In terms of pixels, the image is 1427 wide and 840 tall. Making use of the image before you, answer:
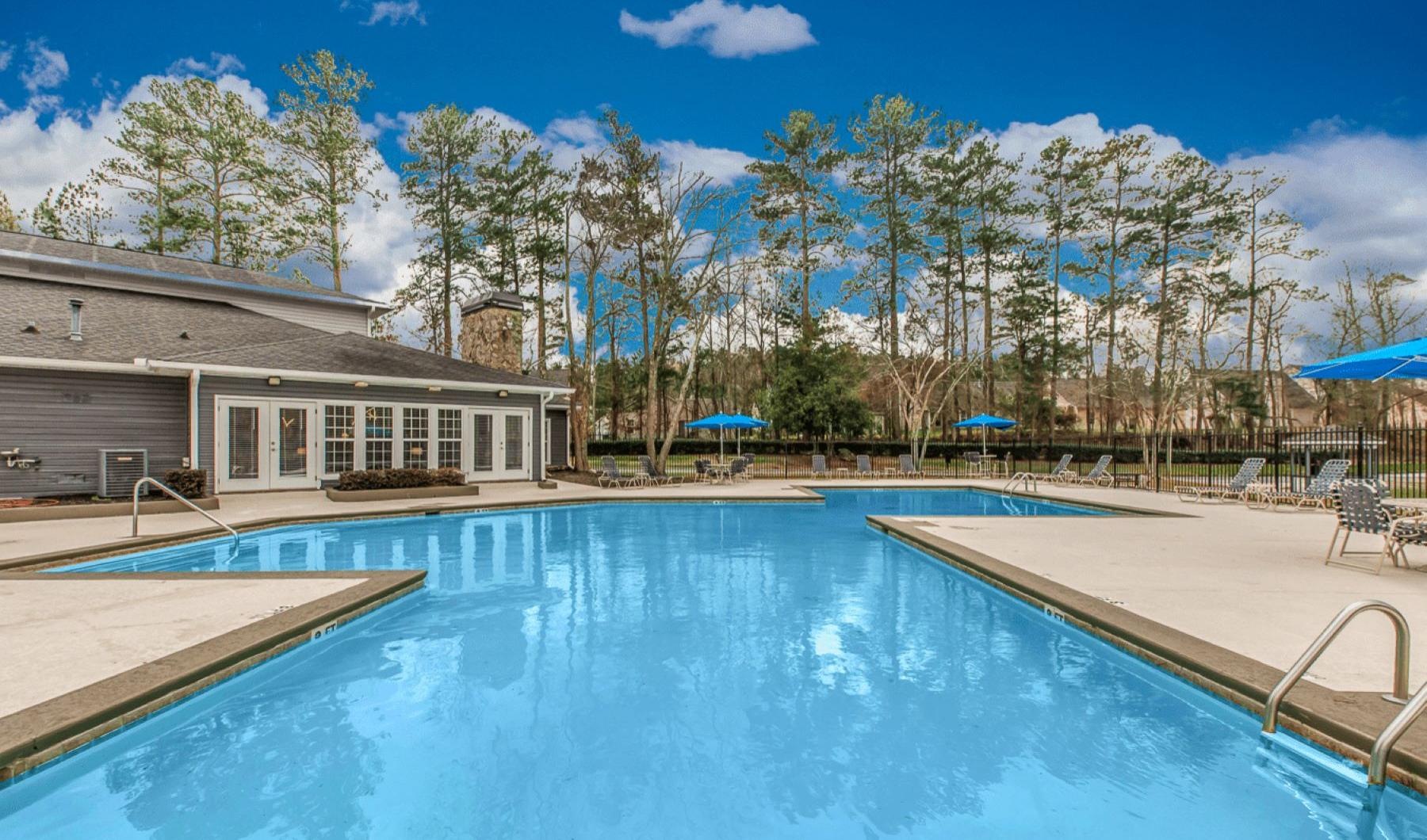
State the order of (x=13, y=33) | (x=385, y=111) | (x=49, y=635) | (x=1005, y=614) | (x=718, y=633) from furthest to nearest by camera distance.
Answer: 1. (x=385, y=111)
2. (x=13, y=33)
3. (x=1005, y=614)
4. (x=718, y=633)
5. (x=49, y=635)

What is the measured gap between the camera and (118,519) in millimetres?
10078

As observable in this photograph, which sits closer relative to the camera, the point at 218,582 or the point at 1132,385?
the point at 218,582

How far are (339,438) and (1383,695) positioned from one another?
52.8 feet

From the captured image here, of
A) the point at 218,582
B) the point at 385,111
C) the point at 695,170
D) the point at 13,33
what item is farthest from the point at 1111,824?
the point at 385,111

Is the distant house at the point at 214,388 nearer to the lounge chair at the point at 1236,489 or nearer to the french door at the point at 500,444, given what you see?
the french door at the point at 500,444

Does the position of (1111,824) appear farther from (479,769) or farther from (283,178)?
(283,178)

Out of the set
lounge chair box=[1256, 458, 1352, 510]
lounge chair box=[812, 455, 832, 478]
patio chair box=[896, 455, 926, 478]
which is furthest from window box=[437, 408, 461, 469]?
lounge chair box=[1256, 458, 1352, 510]

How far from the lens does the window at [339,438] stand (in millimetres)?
14250

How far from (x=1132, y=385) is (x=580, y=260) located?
22098mm

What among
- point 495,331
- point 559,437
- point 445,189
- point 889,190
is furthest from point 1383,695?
point 445,189

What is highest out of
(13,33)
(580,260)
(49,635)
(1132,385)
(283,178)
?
(13,33)

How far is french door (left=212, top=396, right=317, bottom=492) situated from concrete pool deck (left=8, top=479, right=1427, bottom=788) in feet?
1.44

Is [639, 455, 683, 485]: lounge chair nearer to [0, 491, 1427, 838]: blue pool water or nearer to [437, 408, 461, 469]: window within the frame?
[437, 408, 461, 469]: window

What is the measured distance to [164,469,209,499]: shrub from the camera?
11.0m
